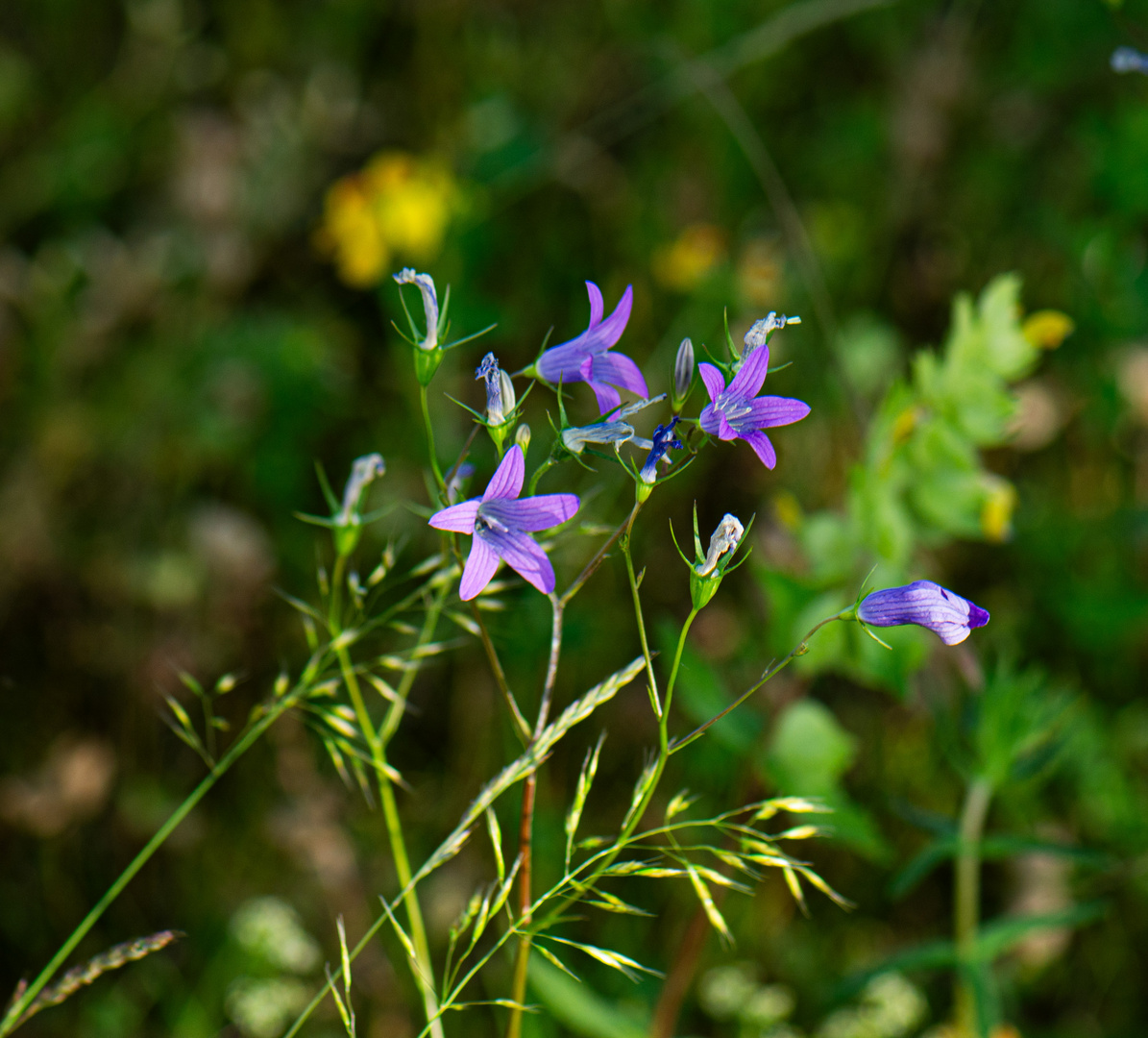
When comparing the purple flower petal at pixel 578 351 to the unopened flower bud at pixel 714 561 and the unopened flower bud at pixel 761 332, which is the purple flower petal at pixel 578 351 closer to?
the unopened flower bud at pixel 761 332

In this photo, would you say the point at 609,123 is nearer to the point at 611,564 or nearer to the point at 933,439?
the point at 611,564

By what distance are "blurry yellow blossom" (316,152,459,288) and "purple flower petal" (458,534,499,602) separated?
276cm

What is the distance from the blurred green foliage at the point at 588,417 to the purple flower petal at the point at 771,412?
32.5 inches

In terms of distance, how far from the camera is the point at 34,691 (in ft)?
10.7

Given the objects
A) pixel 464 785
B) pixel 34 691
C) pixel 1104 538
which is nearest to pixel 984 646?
pixel 1104 538

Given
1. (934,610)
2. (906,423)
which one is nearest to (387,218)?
(906,423)

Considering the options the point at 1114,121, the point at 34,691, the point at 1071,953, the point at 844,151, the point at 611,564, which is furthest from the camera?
the point at 844,151

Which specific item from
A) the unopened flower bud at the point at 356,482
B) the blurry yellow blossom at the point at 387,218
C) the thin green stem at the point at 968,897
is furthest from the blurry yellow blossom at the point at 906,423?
the blurry yellow blossom at the point at 387,218

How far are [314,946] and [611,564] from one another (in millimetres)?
1474

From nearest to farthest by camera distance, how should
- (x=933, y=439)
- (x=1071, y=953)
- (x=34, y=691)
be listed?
1. (x=933, y=439)
2. (x=1071, y=953)
3. (x=34, y=691)

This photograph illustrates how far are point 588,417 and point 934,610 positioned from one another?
7.82 ft

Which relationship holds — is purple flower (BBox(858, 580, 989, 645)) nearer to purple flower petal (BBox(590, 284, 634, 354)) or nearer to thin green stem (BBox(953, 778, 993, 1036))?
purple flower petal (BBox(590, 284, 634, 354))

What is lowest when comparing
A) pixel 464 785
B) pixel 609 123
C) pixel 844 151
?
pixel 464 785

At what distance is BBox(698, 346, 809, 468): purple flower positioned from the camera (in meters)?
1.30
